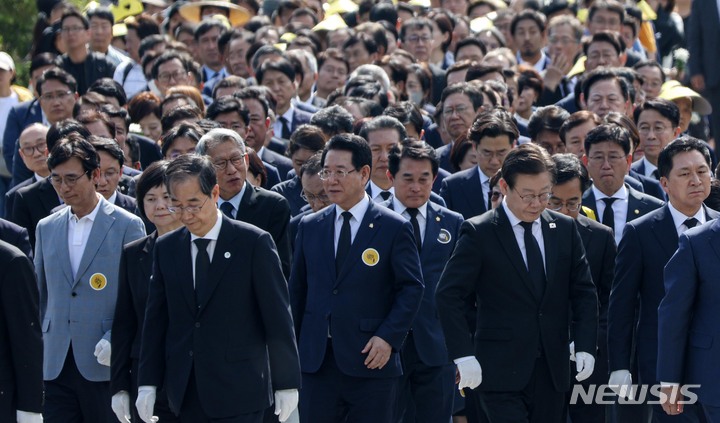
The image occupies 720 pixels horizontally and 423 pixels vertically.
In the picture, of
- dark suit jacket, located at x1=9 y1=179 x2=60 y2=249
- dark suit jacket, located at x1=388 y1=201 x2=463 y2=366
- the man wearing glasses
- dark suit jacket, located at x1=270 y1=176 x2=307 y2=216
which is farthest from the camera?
dark suit jacket, located at x1=270 y1=176 x2=307 y2=216

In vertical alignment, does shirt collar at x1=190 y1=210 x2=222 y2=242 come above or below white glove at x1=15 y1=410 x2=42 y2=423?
above

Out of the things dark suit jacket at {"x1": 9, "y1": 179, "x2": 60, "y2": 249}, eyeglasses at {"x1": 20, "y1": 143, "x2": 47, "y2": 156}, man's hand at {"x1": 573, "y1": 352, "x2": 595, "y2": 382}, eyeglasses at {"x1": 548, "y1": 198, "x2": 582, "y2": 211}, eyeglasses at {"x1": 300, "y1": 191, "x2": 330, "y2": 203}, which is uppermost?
eyeglasses at {"x1": 548, "y1": 198, "x2": 582, "y2": 211}

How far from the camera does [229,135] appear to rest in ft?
32.7

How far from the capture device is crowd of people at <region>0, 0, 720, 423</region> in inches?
312

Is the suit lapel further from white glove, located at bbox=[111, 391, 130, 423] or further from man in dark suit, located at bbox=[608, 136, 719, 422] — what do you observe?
man in dark suit, located at bbox=[608, 136, 719, 422]

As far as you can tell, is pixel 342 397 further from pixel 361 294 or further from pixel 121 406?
pixel 121 406

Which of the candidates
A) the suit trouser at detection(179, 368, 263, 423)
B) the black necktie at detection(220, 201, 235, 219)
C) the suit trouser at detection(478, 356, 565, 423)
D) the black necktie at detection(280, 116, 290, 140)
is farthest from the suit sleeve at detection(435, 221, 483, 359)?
the black necktie at detection(280, 116, 290, 140)

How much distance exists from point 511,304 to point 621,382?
2.81 feet

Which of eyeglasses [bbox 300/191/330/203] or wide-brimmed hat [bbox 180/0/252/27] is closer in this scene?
eyeglasses [bbox 300/191/330/203]

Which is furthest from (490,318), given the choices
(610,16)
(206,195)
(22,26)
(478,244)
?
(22,26)

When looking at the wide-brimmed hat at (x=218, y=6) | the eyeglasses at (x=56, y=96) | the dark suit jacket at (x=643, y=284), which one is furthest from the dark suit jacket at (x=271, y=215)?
the wide-brimmed hat at (x=218, y=6)

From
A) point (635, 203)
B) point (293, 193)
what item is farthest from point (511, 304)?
point (293, 193)

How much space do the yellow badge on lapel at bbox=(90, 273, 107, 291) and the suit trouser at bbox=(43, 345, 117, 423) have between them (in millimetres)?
405

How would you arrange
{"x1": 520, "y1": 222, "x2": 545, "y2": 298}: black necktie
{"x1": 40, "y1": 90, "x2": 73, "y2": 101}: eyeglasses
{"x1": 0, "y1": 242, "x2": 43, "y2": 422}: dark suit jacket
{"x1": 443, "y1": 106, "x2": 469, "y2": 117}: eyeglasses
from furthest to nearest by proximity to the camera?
{"x1": 40, "y1": 90, "x2": 73, "y2": 101}: eyeglasses → {"x1": 443, "y1": 106, "x2": 469, "y2": 117}: eyeglasses → {"x1": 520, "y1": 222, "x2": 545, "y2": 298}: black necktie → {"x1": 0, "y1": 242, "x2": 43, "y2": 422}: dark suit jacket
